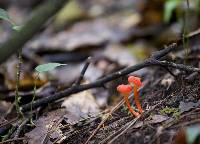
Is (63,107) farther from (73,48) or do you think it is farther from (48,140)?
(73,48)

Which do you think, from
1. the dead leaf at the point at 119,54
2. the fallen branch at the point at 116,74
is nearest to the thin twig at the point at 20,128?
the fallen branch at the point at 116,74

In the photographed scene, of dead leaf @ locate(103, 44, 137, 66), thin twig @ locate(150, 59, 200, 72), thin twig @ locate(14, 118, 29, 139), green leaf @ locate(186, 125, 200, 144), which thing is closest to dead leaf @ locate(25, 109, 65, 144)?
thin twig @ locate(14, 118, 29, 139)

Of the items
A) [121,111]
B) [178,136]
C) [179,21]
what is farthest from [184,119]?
[179,21]

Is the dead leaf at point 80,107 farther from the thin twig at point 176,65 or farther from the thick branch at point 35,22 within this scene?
the thick branch at point 35,22

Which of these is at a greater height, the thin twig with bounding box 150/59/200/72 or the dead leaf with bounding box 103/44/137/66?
the dead leaf with bounding box 103/44/137/66

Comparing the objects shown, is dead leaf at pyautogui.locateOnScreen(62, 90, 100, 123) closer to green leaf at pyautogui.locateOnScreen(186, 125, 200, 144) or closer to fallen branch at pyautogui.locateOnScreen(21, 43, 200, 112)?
fallen branch at pyautogui.locateOnScreen(21, 43, 200, 112)

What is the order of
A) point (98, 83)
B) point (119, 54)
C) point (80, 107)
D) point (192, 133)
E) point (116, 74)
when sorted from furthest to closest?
point (119, 54) → point (80, 107) → point (98, 83) → point (116, 74) → point (192, 133)

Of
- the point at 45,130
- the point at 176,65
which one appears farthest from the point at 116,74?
the point at 45,130

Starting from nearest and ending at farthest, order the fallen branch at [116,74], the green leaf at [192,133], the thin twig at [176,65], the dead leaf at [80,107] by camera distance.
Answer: the green leaf at [192,133] → the thin twig at [176,65] → the fallen branch at [116,74] → the dead leaf at [80,107]

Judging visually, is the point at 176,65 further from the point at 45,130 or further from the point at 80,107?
the point at 80,107

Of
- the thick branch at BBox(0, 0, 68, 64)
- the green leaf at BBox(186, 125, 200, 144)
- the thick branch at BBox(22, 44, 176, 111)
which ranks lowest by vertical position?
the green leaf at BBox(186, 125, 200, 144)

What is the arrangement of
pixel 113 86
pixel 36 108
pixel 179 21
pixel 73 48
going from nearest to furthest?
pixel 36 108, pixel 113 86, pixel 179 21, pixel 73 48
